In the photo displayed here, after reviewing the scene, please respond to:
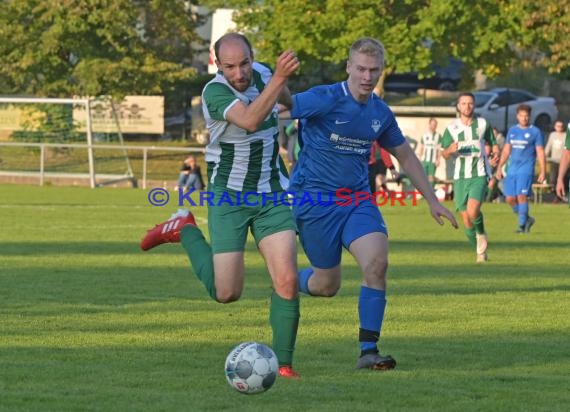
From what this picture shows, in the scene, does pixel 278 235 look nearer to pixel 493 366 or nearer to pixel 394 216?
pixel 493 366

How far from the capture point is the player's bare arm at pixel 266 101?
7344 mm

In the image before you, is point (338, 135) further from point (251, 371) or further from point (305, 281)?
point (251, 371)

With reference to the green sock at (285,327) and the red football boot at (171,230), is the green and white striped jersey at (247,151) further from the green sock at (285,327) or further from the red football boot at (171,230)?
the red football boot at (171,230)

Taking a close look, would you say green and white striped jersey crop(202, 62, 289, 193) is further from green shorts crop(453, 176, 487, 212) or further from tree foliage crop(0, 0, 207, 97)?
tree foliage crop(0, 0, 207, 97)

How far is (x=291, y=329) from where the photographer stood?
8102 millimetres

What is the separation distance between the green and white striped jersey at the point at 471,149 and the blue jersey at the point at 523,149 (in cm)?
579

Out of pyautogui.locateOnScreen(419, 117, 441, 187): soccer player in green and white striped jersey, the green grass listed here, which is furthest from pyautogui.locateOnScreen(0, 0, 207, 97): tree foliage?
the green grass

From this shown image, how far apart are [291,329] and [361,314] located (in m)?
0.65

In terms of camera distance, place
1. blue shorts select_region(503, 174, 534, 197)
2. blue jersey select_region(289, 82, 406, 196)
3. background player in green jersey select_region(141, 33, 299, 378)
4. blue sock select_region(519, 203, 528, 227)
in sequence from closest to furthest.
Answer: background player in green jersey select_region(141, 33, 299, 378)
blue jersey select_region(289, 82, 406, 196)
blue sock select_region(519, 203, 528, 227)
blue shorts select_region(503, 174, 534, 197)

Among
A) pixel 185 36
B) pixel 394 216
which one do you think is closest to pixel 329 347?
pixel 394 216

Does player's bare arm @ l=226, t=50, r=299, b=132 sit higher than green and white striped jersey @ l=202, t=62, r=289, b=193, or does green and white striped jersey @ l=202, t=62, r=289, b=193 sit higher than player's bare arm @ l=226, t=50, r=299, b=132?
player's bare arm @ l=226, t=50, r=299, b=132

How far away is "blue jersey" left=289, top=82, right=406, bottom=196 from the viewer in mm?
9109

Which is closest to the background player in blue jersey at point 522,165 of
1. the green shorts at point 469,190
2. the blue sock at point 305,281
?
the green shorts at point 469,190

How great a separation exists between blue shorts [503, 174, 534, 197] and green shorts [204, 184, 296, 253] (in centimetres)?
1543
